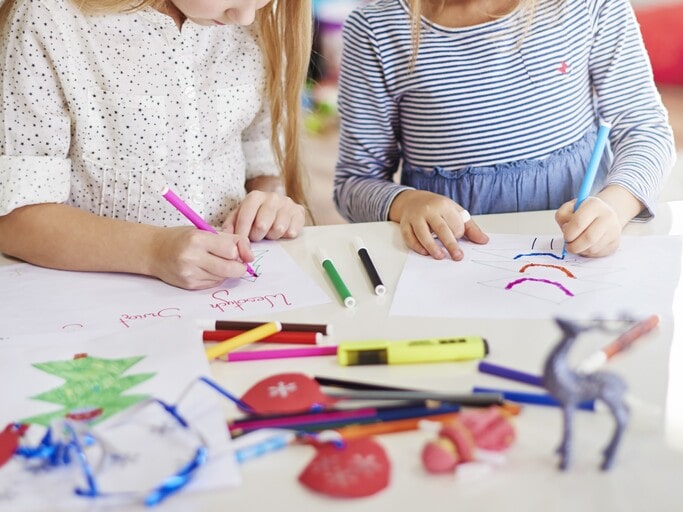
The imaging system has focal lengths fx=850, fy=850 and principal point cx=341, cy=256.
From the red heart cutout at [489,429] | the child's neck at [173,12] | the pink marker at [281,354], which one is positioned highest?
the child's neck at [173,12]

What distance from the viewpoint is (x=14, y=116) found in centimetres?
88

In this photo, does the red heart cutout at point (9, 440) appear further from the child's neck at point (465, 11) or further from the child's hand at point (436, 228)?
the child's neck at point (465, 11)

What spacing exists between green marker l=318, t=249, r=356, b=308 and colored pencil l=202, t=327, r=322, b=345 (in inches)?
2.8

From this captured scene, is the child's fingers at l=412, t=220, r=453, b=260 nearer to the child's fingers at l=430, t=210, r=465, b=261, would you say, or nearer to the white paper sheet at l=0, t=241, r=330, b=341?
the child's fingers at l=430, t=210, r=465, b=261

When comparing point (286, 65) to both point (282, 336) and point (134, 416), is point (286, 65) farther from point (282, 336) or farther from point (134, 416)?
point (134, 416)

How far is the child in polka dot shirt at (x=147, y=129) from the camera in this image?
85 centimetres

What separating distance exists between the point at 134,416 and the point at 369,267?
0.99 ft

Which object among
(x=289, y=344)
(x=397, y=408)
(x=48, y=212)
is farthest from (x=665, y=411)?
(x=48, y=212)

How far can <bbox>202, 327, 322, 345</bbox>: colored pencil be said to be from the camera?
0.66 metres

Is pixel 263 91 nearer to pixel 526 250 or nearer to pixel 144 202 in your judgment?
pixel 144 202

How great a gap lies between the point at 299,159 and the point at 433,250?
0.34 meters

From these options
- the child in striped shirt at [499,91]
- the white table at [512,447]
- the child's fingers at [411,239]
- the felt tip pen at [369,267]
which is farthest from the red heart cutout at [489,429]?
the child in striped shirt at [499,91]

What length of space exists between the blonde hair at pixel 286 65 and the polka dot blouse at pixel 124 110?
17 mm

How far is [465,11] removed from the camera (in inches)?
42.7
